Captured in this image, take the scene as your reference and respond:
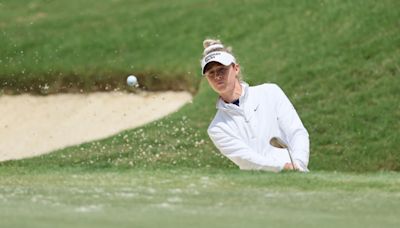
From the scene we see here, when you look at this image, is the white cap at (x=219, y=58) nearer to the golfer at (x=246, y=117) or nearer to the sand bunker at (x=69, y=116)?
the golfer at (x=246, y=117)

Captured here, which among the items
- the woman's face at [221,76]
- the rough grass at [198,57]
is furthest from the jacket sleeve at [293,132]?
the rough grass at [198,57]

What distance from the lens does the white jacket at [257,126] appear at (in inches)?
357

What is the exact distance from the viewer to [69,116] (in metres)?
19.7

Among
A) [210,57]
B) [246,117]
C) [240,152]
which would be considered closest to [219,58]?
[210,57]

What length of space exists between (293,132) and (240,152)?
44 centimetres

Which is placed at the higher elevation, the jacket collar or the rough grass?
the rough grass

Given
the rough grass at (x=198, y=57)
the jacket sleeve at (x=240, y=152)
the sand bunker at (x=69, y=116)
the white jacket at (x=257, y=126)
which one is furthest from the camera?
the sand bunker at (x=69, y=116)

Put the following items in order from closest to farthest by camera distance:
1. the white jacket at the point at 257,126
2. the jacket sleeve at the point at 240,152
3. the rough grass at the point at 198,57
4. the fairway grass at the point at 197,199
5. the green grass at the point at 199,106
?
the fairway grass at the point at 197,199, the green grass at the point at 199,106, the jacket sleeve at the point at 240,152, the white jacket at the point at 257,126, the rough grass at the point at 198,57

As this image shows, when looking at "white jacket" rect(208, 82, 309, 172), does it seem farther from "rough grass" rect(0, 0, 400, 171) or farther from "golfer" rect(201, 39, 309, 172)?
"rough grass" rect(0, 0, 400, 171)

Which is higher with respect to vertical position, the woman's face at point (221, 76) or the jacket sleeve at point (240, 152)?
the woman's face at point (221, 76)

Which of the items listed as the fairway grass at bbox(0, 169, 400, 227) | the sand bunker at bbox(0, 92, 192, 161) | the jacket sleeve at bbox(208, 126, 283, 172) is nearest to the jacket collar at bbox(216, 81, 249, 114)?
the jacket sleeve at bbox(208, 126, 283, 172)

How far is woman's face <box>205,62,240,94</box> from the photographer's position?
9.20 meters

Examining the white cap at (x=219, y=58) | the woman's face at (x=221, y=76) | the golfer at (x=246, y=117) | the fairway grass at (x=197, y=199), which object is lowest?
the fairway grass at (x=197, y=199)

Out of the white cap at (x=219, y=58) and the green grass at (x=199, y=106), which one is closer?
the green grass at (x=199, y=106)
